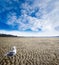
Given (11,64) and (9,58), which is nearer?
(11,64)

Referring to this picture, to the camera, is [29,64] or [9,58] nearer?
[29,64]

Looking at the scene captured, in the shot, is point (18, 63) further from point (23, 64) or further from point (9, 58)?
point (9, 58)

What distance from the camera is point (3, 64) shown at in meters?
6.30

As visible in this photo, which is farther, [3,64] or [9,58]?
[9,58]

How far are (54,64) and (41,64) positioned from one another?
3.01ft

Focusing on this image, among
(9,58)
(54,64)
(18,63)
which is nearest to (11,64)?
(18,63)

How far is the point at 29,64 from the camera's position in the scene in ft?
21.2

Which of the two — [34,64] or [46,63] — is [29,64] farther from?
[46,63]

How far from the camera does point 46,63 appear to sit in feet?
21.7

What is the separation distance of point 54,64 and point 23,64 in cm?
218

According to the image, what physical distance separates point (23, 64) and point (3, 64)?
4.48 feet

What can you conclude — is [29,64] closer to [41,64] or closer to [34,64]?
[34,64]

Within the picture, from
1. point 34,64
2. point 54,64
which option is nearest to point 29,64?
point 34,64

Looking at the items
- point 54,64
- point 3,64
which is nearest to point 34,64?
point 54,64
